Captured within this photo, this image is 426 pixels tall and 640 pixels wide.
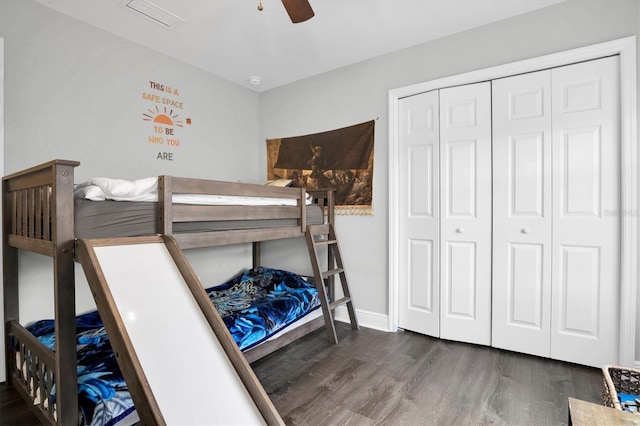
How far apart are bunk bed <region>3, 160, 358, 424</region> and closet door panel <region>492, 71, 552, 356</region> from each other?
144cm

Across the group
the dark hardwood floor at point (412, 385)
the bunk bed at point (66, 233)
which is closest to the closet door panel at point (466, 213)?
the dark hardwood floor at point (412, 385)

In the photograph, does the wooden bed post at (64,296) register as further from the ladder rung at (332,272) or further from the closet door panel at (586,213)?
the closet door panel at (586,213)

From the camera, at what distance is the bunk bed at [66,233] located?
4.72 ft

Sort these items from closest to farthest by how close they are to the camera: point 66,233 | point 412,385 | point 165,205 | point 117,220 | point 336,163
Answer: point 66,233, point 117,220, point 165,205, point 412,385, point 336,163

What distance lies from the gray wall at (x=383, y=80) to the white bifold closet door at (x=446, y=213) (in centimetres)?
20

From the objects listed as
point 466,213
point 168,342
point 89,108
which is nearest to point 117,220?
point 168,342

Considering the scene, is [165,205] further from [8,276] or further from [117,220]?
[8,276]

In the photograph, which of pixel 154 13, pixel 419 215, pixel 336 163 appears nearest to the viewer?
pixel 154 13

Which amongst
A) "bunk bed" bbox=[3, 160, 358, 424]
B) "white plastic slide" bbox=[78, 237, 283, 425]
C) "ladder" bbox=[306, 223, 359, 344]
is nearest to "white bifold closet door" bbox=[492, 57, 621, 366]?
"ladder" bbox=[306, 223, 359, 344]

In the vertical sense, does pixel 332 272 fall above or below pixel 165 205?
below

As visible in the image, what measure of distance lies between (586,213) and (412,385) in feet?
5.50

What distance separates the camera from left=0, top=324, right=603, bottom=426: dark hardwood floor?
1734 mm

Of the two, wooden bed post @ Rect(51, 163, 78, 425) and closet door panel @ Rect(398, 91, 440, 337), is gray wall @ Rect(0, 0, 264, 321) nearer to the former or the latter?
wooden bed post @ Rect(51, 163, 78, 425)

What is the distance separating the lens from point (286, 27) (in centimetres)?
253
